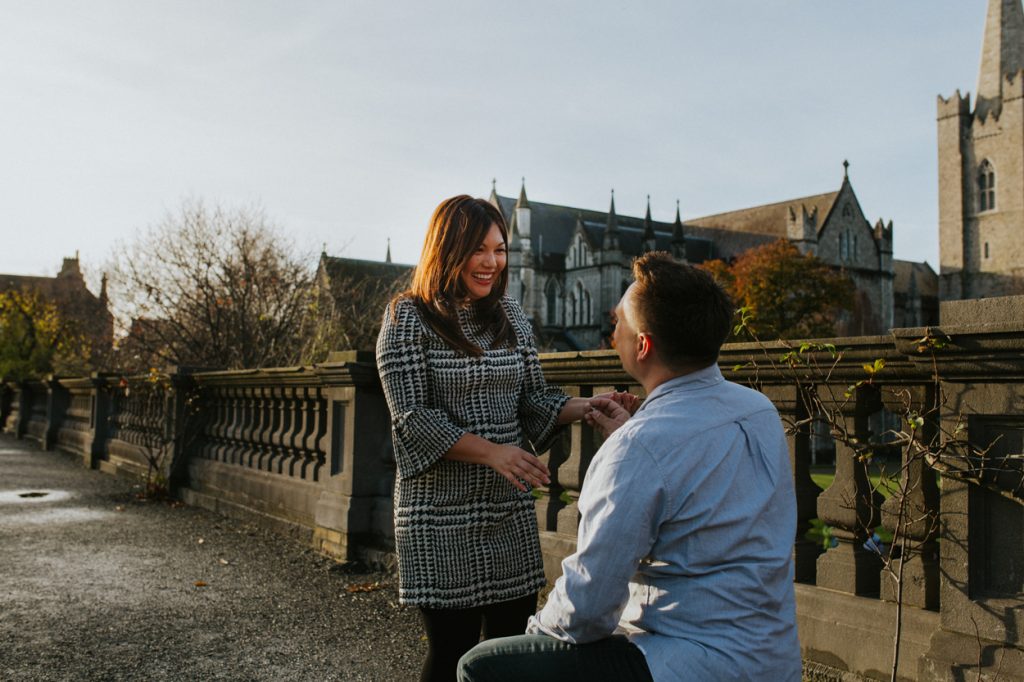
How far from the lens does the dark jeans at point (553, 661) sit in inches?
67.6

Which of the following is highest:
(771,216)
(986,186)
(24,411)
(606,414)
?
(986,186)

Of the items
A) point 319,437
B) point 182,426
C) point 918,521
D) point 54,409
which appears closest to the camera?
point 918,521

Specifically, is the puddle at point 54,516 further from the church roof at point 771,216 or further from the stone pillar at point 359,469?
the church roof at point 771,216

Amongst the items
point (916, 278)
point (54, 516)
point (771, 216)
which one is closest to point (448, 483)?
point (54, 516)

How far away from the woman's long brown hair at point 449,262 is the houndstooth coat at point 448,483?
4 centimetres

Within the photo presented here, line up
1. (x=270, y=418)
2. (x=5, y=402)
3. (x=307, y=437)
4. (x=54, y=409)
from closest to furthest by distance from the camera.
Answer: (x=307, y=437)
(x=270, y=418)
(x=54, y=409)
(x=5, y=402)

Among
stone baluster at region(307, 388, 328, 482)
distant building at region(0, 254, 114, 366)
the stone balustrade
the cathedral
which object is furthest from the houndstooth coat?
the cathedral

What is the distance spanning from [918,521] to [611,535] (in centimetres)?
204

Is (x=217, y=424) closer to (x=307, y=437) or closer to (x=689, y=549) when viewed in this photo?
(x=307, y=437)

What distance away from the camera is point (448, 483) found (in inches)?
101

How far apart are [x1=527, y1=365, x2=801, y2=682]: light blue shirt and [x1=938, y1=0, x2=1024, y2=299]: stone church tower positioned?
7336 centimetres

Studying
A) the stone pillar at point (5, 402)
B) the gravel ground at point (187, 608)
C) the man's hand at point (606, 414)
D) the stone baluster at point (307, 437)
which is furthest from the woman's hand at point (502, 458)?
the stone pillar at point (5, 402)

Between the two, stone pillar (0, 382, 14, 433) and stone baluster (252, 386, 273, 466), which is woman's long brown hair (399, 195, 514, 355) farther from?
stone pillar (0, 382, 14, 433)

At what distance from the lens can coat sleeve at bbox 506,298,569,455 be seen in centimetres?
282
